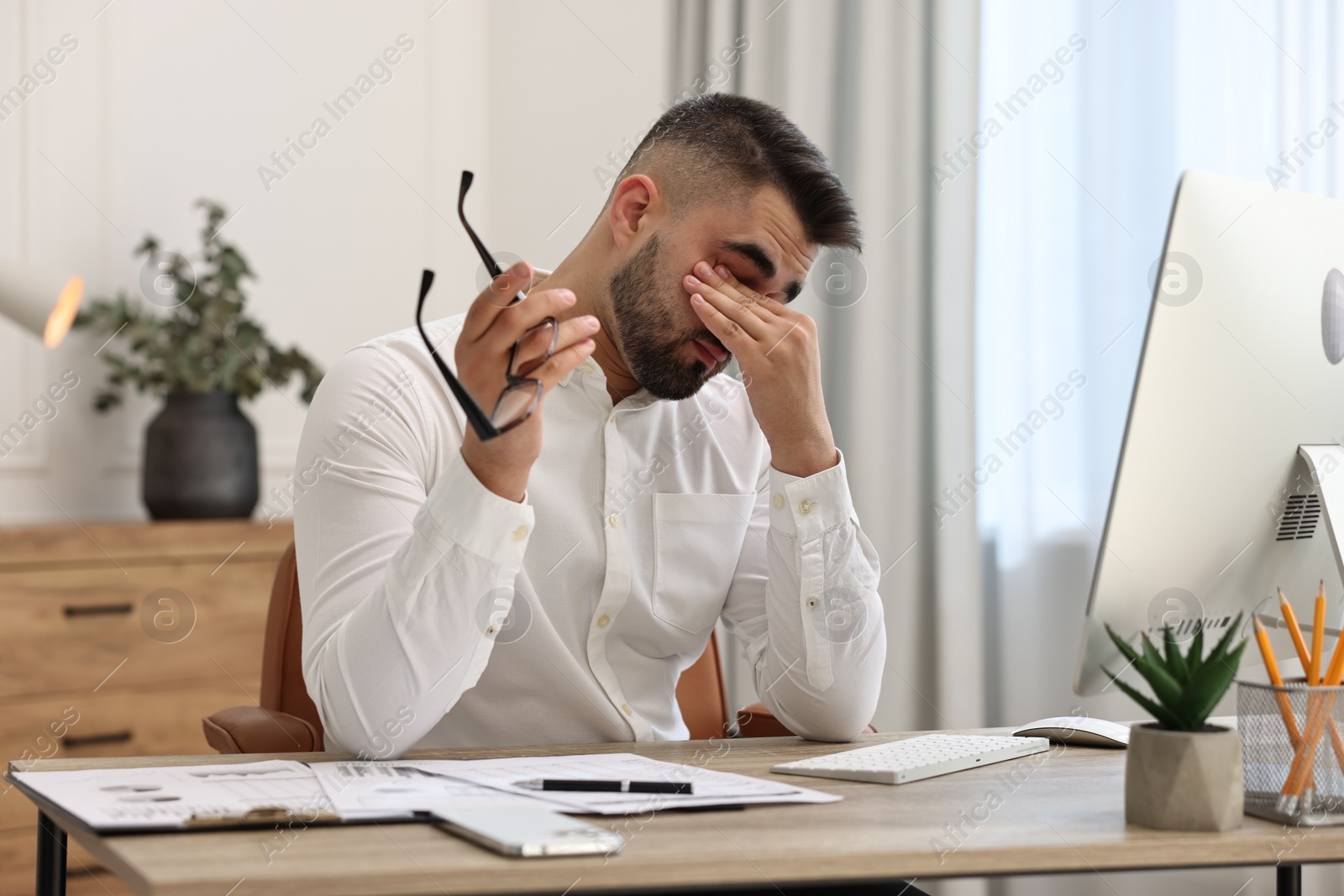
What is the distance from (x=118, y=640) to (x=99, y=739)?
189 millimetres

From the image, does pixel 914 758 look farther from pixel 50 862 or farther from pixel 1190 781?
pixel 50 862

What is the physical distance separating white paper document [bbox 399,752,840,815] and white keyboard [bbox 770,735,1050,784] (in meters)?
0.06

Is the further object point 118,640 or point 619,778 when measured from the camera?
point 118,640

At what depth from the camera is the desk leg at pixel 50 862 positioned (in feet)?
2.98

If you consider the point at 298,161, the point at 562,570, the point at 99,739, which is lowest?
the point at 99,739

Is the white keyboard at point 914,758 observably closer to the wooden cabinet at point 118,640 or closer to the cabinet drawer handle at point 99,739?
the wooden cabinet at point 118,640

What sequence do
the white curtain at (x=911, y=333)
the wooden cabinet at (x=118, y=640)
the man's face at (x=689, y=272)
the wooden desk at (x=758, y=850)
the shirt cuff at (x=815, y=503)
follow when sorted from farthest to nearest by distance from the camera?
1. the white curtain at (x=911, y=333)
2. the wooden cabinet at (x=118, y=640)
3. the man's face at (x=689, y=272)
4. the shirt cuff at (x=815, y=503)
5. the wooden desk at (x=758, y=850)

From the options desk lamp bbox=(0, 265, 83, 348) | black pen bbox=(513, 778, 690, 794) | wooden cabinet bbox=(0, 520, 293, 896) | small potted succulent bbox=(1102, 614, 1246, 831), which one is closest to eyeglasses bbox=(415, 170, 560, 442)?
black pen bbox=(513, 778, 690, 794)

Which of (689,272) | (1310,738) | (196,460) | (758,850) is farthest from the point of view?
(196,460)

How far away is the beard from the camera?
1395mm

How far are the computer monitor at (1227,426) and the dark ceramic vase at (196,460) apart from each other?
2.09 metres

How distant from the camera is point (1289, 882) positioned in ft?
2.97

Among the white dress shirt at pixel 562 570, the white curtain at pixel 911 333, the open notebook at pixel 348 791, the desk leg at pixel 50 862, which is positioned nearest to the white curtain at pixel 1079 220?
the white curtain at pixel 911 333

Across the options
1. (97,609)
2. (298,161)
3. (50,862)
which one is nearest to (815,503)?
(50,862)
